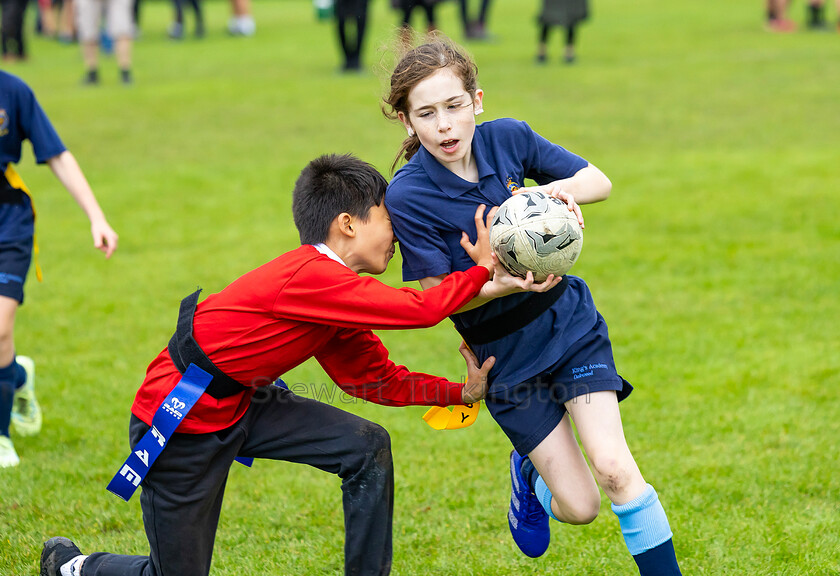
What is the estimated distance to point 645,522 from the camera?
131 inches

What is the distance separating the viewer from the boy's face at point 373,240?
3459 millimetres

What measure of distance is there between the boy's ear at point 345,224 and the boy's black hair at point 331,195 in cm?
2

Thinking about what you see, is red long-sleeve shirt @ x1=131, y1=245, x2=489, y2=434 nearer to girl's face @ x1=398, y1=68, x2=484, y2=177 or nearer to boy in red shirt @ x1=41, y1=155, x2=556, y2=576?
boy in red shirt @ x1=41, y1=155, x2=556, y2=576

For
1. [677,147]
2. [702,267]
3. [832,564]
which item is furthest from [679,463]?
[677,147]

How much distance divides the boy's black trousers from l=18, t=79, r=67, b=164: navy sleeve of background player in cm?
209

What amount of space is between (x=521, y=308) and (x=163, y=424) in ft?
4.27

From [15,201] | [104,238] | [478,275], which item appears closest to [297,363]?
[478,275]

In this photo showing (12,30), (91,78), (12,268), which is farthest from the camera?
(12,30)

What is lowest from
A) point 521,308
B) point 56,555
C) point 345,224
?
point 56,555

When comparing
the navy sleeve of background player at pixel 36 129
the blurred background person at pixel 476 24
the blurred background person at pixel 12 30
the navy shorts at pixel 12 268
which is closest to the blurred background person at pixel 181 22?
the blurred background person at pixel 12 30

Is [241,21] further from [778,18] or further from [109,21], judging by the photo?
[778,18]

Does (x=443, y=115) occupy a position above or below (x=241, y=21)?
above

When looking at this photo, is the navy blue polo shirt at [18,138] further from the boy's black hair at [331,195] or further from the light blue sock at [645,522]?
the light blue sock at [645,522]

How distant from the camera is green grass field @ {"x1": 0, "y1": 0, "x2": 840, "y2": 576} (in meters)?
4.34
